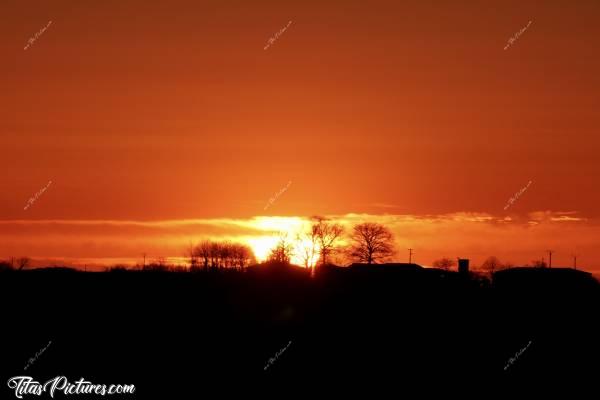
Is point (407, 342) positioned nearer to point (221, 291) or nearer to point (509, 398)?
point (509, 398)

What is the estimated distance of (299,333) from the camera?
280 ft

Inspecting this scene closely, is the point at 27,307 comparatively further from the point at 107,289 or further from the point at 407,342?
the point at 407,342

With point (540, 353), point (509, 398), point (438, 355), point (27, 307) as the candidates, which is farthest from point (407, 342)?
point (27, 307)

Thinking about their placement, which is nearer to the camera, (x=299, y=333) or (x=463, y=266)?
(x=299, y=333)

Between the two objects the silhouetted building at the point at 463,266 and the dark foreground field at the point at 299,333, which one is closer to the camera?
the dark foreground field at the point at 299,333

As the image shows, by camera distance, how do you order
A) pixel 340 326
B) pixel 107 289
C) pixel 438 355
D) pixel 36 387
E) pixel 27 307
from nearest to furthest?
pixel 36 387
pixel 438 355
pixel 340 326
pixel 27 307
pixel 107 289

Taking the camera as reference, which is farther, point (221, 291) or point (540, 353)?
point (221, 291)

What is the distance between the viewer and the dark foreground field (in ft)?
233

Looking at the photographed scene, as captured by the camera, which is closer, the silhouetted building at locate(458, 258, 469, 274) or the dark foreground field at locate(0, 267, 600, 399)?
the dark foreground field at locate(0, 267, 600, 399)

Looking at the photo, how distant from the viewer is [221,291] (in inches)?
4082

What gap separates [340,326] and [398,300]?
11935mm

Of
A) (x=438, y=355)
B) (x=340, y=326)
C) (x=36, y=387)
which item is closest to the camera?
(x=36, y=387)

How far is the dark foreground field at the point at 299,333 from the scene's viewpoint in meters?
70.9

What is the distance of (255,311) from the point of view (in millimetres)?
95125
